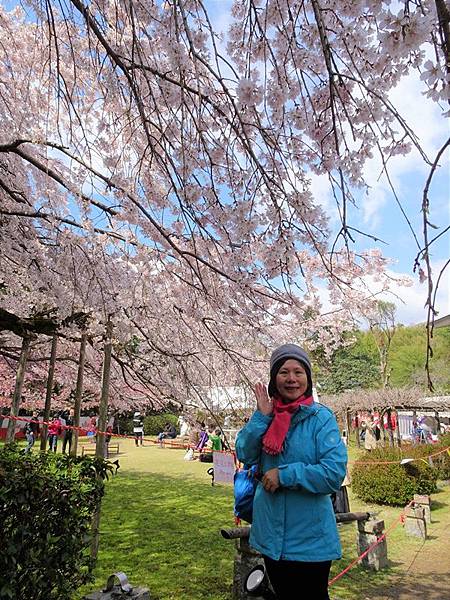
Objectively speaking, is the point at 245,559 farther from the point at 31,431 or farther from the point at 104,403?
the point at 31,431

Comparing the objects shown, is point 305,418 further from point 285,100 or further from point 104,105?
point 104,105

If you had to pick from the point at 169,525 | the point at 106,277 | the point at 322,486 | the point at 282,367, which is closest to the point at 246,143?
the point at 282,367

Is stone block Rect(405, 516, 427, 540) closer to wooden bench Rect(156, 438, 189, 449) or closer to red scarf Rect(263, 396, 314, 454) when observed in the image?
wooden bench Rect(156, 438, 189, 449)

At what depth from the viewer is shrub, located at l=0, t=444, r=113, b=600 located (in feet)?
7.09

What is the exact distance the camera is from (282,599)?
5.14ft

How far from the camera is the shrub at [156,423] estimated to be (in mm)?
23516

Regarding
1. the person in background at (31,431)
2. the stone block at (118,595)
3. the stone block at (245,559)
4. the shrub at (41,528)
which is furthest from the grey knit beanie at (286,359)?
the person in background at (31,431)

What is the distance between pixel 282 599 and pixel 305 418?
65 centimetres

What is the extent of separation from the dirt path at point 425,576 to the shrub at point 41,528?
2651mm

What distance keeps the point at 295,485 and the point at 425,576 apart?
3792 mm

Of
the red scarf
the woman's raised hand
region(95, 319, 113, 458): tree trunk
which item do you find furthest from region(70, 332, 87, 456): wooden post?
the red scarf

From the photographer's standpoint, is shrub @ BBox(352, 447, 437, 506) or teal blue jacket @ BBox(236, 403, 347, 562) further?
shrub @ BBox(352, 447, 437, 506)

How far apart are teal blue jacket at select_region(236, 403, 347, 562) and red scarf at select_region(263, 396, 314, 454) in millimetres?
27

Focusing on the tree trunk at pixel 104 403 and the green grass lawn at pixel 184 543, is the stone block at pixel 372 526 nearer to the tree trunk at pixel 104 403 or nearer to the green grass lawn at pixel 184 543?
the green grass lawn at pixel 184 543
